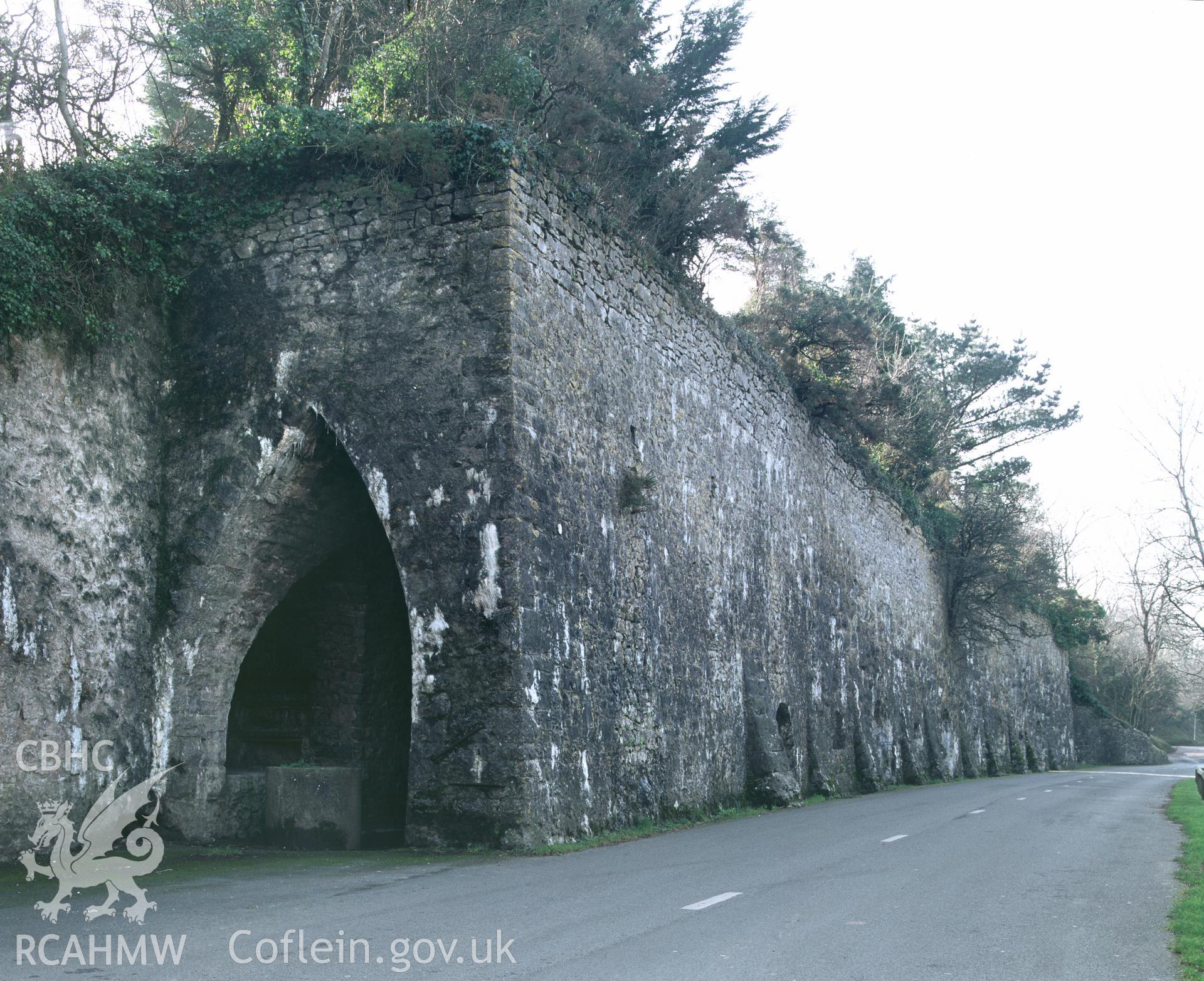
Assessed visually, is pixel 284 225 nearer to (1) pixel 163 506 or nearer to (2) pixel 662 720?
(1) pixel 163 506

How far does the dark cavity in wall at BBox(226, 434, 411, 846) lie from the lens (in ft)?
41.8

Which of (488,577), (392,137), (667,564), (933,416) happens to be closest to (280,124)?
(392,137)

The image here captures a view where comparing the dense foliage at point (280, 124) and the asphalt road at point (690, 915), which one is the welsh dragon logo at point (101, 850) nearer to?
the asphalt road at point (690, 915)

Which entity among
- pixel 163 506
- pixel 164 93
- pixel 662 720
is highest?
pixel 164 93

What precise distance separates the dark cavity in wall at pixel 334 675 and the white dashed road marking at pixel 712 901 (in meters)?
6.00

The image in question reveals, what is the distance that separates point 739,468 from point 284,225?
897 cm

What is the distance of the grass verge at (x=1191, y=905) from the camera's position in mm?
5691

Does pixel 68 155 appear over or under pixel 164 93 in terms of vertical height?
under

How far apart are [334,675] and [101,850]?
3.29 metres

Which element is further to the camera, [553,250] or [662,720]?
[662,720]

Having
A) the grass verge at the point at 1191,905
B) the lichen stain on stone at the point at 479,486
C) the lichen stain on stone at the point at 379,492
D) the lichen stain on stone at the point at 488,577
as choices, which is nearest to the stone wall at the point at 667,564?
the lichen stain on stone at the point at 488,577

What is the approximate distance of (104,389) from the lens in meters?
11.1

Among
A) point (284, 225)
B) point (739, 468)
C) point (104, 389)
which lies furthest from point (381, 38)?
point (739, 468)

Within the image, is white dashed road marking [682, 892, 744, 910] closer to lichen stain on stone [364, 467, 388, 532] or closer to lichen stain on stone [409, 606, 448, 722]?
lichen stain on stone [409, 606, 448, 722]
